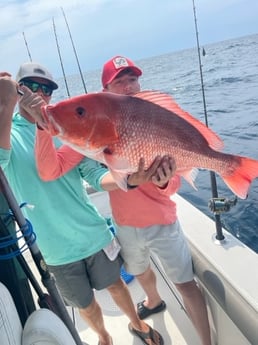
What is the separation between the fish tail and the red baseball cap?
105 centimetres

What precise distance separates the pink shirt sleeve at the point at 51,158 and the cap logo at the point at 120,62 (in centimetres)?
69

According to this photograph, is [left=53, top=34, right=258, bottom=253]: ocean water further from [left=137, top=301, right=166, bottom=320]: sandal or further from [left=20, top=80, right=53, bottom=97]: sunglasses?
[left=20, top=80, right=53, bottom=97]: sunglasses

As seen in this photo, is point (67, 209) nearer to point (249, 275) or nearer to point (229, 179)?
point (229, 179)

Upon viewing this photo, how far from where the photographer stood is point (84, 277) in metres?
2.16

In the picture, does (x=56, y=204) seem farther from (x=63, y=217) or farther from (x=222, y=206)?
(x=222, y=206)

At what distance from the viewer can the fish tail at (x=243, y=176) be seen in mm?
1617

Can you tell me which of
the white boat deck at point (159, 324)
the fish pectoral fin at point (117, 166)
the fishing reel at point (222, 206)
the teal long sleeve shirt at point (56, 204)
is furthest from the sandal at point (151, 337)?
the fish pectoral fin at point (117, 166)

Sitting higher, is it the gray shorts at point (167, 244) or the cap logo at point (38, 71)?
the cap logo at point (38, 71)

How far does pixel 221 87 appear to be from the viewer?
14.5 m

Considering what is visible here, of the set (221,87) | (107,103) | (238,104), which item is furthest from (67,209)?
(221,87)

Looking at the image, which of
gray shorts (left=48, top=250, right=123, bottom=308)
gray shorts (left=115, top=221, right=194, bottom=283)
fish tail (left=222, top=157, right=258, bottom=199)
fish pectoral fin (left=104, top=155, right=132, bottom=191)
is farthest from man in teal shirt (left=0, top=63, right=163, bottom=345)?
fish tail (left=222, top=157, right=258, bottom=199)

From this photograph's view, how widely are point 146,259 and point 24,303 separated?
1.20 metres

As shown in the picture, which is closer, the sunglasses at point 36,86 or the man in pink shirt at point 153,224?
the sunglasses at point 36,86

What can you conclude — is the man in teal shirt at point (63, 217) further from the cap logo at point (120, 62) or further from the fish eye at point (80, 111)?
the fish eye at point (80, 111)
